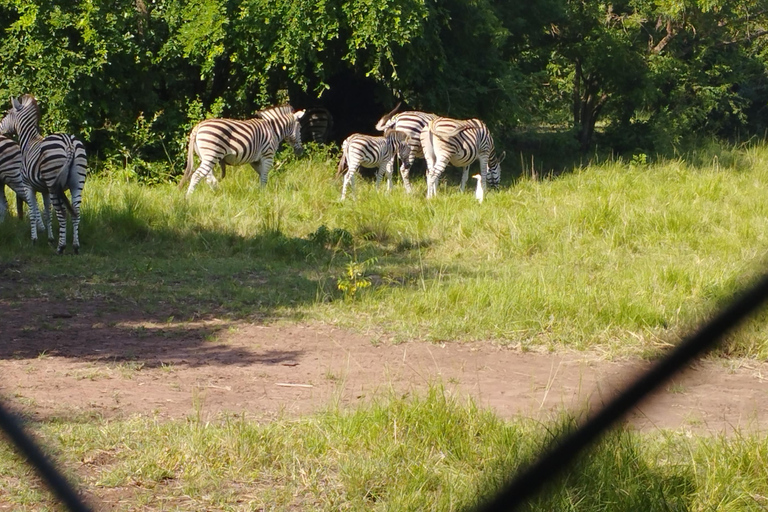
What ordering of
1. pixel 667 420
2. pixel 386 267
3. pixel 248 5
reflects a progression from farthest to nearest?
pixel 248 5, pixel 386 267, pixel 667 420

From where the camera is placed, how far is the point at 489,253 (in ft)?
29.8

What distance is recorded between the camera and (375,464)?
148 inches

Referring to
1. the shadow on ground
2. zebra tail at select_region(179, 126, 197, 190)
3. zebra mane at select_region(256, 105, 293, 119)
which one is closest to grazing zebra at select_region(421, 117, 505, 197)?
zebra mane at select_region(256, 105, 293, 119)

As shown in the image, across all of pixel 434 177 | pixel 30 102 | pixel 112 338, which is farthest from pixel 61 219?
pixel 434 177

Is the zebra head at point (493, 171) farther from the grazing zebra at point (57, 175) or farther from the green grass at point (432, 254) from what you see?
the grazing zebra at point (57, 175)

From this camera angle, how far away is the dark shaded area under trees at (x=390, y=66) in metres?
12.1

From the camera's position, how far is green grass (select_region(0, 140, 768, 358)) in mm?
6562

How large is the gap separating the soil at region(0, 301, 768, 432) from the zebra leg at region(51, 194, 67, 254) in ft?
6.44

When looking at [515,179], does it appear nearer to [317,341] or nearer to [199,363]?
[317,341]

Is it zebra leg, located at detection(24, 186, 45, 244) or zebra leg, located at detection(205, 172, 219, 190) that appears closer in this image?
zebra leg, located at detection(24, 186, 45, 244)

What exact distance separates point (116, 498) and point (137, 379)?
1.68 meters

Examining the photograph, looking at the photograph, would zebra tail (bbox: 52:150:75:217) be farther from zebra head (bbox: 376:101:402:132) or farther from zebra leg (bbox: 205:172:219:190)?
zebra head (bbox: 376:101:402:132)

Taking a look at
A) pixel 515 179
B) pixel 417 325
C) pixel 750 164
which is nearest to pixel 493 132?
pixel 515 179

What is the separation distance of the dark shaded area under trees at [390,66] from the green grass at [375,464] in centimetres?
882
